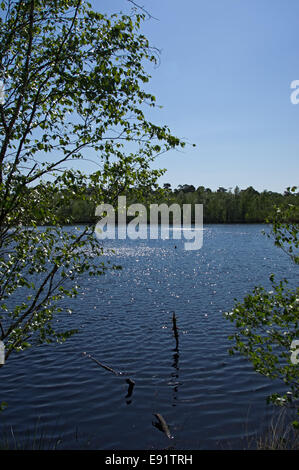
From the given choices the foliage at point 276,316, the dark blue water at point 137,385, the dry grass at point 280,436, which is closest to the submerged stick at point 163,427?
the dark blue water at point 137,385

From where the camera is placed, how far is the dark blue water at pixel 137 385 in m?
12.4

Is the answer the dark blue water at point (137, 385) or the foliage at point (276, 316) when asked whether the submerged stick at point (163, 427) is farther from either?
the foliage at point (276, 316)

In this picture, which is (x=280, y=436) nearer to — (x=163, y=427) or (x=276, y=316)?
(x=163, y=427)

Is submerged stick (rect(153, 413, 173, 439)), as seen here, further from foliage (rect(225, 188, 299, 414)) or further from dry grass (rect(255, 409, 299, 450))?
foliage (rect(225, 188, 299, 414))

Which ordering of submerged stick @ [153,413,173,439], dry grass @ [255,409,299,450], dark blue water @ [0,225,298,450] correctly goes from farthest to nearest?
dark blue water @ [0,225,298,450]
submerged stick @ [153,413,173,439]
dry grass @ [255,409,299,450]

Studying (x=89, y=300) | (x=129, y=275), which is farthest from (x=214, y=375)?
(x=129, y=275)

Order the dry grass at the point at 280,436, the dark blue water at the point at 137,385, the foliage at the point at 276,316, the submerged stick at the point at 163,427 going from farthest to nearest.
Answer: the dark blue water at the point at 137,385, the submerged stick at the point at 163,427, the dry grass at the point at 280,436, the foliage at the point at 276,316

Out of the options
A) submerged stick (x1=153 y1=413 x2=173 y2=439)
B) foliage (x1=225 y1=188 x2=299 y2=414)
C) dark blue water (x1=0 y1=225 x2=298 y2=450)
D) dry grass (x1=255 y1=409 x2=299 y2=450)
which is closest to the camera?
foliage (x1=225 y1=188 x2=299 y2=414)

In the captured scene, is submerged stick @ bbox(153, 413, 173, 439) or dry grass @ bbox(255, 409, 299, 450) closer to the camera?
dry grass @ bbox(255, 409, 299, 450)

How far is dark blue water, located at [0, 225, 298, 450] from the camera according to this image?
1240cm

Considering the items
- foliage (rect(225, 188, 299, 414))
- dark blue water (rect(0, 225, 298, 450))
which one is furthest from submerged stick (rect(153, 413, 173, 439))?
foliage (rect(225, 188, 299, 414))

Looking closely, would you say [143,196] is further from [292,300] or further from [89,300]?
[89,300]

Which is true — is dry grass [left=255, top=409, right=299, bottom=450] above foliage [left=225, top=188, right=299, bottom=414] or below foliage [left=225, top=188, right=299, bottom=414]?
below
